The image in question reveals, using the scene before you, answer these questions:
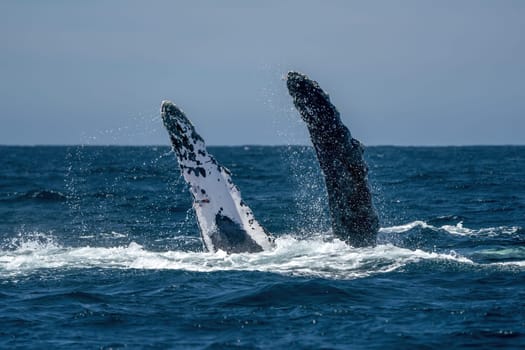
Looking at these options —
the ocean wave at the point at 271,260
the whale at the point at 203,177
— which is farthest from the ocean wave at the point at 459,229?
the whale at the point at 203,177

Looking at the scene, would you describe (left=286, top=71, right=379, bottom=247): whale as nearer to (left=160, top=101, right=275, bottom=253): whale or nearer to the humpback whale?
the humpback whale

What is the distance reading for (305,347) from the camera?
9.68m

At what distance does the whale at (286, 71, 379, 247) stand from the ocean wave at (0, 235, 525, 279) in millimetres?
927

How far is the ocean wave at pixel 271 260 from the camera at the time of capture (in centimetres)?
1402

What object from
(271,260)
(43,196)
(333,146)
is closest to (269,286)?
(271,260)

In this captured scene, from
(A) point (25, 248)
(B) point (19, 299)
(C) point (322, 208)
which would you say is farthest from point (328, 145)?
(C) point (322, 208)

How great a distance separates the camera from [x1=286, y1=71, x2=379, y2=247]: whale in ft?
44.9

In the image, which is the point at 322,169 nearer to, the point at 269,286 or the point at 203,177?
the point at 203,177

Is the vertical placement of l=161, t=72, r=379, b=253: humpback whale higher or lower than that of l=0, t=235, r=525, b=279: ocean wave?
higher

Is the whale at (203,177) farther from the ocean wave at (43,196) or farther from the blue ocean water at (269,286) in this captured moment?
the ocean wave at (43,196)

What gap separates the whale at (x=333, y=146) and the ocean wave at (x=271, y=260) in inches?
36.5

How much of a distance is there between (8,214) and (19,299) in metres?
14.1

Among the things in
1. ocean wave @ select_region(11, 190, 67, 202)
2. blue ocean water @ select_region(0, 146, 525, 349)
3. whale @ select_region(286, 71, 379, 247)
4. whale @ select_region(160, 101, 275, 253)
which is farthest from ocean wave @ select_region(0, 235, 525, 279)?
ocean wave @ select_region(11, 190, 67, 202)

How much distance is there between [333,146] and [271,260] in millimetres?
2337
